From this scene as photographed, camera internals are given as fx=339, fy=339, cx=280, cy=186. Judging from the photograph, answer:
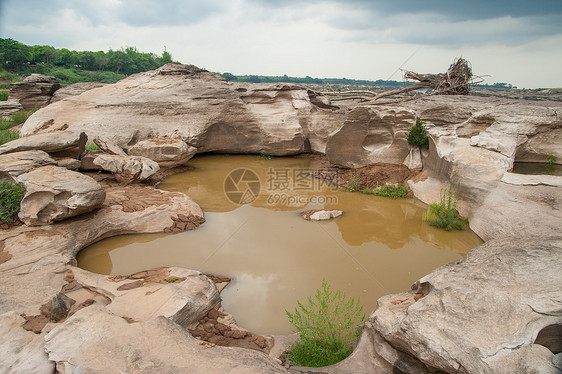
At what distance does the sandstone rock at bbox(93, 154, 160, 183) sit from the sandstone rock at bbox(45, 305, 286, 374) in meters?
4.80

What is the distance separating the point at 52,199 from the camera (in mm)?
5074

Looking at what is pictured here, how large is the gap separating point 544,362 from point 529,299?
55 centimetres

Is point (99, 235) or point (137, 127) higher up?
point (137, 127)

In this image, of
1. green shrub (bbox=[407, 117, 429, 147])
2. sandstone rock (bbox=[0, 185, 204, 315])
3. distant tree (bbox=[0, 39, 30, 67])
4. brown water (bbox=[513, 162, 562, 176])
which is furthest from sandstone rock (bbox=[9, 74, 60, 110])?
distant tree (bbox=[0, 39, 30, 67])

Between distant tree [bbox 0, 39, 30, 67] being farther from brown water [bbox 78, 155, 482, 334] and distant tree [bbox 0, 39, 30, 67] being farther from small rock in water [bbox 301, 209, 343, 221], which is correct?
small rock in water [bbox 301, 209, 343, 221]

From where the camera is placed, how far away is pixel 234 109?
10203 mm

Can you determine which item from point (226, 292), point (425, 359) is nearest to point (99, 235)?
point (226, 292)

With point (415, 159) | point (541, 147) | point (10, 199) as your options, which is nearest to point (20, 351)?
point (10, 199)

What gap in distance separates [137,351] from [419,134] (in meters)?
7.18

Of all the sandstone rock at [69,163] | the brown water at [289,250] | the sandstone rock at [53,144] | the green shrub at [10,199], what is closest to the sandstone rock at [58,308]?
the brown water at [289,250]

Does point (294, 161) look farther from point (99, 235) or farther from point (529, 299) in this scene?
point (529, 299)

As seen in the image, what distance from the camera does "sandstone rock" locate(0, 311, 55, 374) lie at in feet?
8.00

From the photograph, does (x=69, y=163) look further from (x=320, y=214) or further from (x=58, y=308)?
(x=320, y=214)

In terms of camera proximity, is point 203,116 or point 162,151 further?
point 203,116
